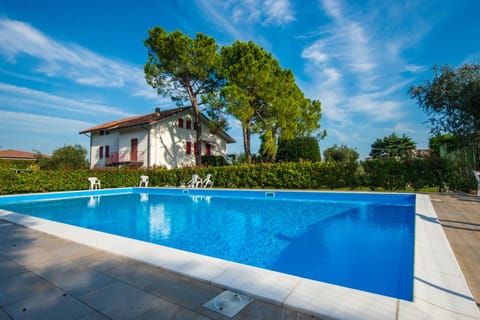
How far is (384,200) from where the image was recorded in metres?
9.05

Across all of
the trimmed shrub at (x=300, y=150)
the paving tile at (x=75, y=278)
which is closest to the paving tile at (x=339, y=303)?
the paving tile at (x=75, y=278)

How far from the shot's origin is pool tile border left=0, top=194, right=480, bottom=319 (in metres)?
1.69

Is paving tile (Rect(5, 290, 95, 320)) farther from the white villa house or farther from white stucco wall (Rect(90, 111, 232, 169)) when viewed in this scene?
the white villa house

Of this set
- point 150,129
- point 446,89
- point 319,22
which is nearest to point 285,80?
point 319,22

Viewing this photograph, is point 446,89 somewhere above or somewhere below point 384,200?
above

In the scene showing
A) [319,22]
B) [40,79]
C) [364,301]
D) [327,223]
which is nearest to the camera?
[364,301]

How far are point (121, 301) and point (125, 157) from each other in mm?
21159

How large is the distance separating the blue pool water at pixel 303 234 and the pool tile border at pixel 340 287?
334 mm

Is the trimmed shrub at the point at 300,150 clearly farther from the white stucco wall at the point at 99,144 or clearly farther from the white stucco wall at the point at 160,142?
the white stucco wall at the point at 99,144

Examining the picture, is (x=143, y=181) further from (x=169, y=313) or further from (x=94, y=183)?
(x=169, y=313)

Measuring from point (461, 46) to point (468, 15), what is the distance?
6.35 ft

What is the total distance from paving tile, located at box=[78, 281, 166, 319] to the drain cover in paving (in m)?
0.45

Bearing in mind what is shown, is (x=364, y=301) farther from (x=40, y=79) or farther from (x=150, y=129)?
(x=40, y=79)

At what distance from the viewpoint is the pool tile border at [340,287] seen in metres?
1.69
